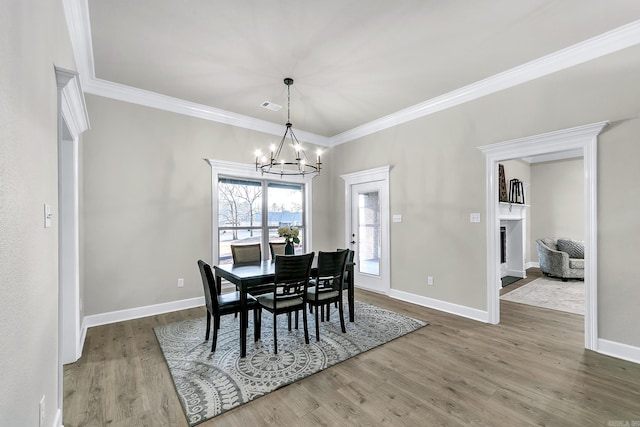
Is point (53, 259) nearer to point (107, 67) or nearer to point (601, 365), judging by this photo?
point (107, 67)

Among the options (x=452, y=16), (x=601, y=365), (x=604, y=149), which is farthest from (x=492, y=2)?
(x=601, y=365)

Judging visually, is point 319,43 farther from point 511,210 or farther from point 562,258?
point 562,258

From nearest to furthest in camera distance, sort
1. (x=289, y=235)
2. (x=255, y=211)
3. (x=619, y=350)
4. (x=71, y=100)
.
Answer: (x=71, y=100) → (x=619, y=350) → (x=289, y=235) → (x=255, y=211)

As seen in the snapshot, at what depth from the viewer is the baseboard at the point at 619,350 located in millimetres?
2656

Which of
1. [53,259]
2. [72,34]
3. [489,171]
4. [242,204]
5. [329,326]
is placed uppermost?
[72,34]

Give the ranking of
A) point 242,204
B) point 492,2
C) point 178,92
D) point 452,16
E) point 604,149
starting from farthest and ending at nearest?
1. point 242,204
2. point 178,92
3. point 604,149
4. point 452,16
5. point 492,2

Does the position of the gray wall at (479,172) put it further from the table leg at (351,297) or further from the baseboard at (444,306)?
the table leg at (351,297)

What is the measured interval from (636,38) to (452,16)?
1.75 meters

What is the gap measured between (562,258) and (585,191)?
12.7 ft

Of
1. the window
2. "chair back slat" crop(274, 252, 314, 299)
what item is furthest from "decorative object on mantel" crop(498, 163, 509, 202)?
"chair back slat" crop(274, 252, 314, 299)

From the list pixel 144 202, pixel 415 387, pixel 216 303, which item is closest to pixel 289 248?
pixel 216 303

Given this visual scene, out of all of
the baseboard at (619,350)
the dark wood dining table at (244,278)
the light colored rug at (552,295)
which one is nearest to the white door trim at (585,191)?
the baseboard at (619,350)

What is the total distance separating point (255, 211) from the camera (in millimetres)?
5133

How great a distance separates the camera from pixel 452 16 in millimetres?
2506
